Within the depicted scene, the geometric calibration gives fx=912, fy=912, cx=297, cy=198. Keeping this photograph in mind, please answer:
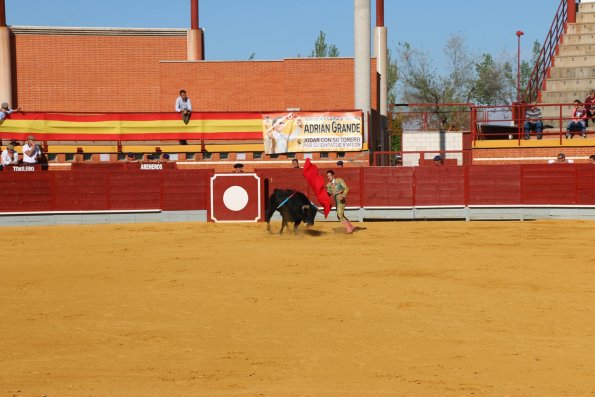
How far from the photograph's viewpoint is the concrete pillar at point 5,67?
36.7 metres

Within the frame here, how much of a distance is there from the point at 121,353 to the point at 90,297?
3245mm

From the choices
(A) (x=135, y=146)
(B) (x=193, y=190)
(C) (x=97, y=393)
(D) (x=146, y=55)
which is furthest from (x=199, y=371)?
(D) (x=146, y=55)

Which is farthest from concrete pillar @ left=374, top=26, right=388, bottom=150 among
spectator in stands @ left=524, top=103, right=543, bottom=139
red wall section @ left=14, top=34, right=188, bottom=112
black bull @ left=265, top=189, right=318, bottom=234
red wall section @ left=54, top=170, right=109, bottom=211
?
black bull @ left=265, top=189, right=318, bottom=234

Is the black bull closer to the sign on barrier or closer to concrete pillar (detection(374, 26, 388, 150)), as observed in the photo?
the sign on barrier

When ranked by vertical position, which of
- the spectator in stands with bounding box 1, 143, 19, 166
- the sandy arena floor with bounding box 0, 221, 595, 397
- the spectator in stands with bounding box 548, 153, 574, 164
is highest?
the spectator in stands with bounding box 1, 143, 19, 166

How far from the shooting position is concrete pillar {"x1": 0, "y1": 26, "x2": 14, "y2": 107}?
36694 mm

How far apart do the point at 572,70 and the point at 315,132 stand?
11.0m

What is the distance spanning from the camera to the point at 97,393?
6.27 m

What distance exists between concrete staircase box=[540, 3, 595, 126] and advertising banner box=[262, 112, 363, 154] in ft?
25.8

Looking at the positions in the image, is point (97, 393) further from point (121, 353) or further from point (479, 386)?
point (479, 386)

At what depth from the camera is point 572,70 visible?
101ft

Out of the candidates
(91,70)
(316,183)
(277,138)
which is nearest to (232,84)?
(91,70)

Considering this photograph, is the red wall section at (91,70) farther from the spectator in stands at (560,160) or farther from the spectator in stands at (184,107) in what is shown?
the spectator in stands at (560,160)

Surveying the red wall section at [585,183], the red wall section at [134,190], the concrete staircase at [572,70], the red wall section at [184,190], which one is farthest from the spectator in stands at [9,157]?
the concrete staircase at [572,70]
